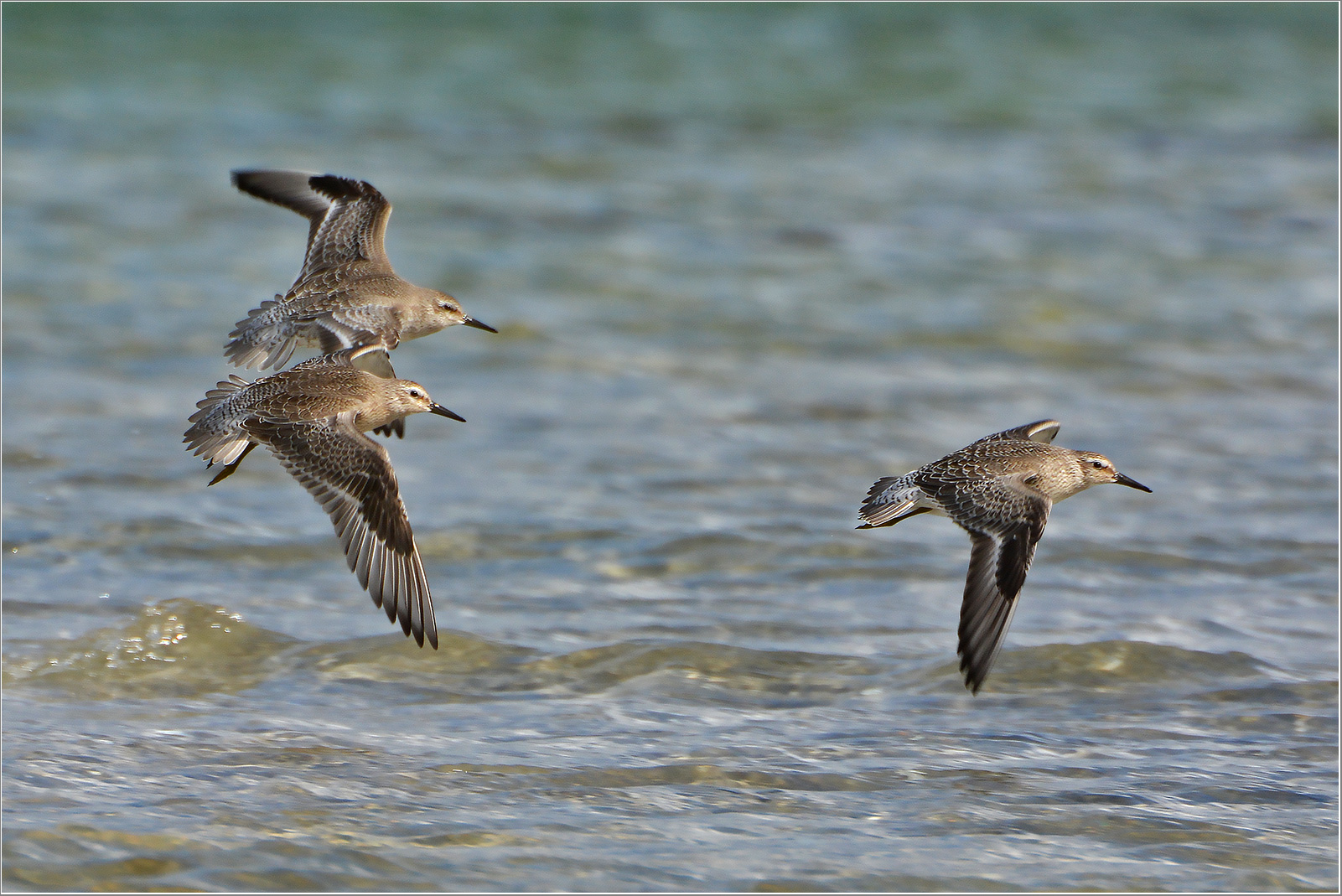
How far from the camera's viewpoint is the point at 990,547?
426 cm

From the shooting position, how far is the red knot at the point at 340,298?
191 inches

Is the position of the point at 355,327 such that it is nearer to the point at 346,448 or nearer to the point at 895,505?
the point at 346,448

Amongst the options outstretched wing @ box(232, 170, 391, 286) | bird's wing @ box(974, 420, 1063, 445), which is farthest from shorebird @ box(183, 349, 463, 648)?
bird's wing @ box(974, 420, 1063, 445)

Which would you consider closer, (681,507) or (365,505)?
(365,505)

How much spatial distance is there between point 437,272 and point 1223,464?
419cm

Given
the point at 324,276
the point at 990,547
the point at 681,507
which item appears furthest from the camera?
the point at 681,507

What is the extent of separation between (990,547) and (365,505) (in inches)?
61.2

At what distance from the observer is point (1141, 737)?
4.35m

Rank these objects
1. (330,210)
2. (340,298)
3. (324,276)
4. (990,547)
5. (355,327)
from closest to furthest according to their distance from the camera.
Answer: (990,547)
(355,327)
(340,298)
(324,276)
(330,210)

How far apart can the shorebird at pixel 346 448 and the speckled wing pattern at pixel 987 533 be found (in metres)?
1.28

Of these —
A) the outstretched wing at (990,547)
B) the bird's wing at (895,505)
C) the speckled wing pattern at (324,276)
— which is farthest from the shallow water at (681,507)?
the speckled wing pattern at (324,276)

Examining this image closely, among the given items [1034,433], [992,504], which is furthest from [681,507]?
[992,504]

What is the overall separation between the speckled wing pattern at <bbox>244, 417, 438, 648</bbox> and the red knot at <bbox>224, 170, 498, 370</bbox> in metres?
0.46

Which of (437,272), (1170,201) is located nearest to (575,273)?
(437,272)
